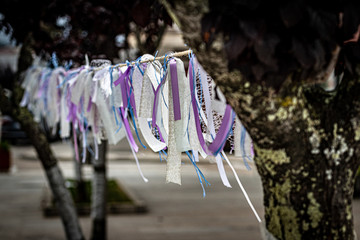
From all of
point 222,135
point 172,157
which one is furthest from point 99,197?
point 222,135

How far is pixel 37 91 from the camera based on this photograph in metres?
4.62

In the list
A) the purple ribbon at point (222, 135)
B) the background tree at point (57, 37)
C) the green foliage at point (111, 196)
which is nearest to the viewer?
the purple ribbon at point (222, 135)

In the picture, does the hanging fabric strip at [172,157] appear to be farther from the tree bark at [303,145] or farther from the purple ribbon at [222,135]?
the tree bark at [303,145]

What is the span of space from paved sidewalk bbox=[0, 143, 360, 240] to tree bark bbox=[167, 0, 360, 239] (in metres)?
2.43

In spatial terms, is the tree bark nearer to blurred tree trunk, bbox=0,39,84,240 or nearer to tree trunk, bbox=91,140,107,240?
blurred tree trunk, bbox=0,39,84,240

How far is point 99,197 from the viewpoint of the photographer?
5270 millimetres

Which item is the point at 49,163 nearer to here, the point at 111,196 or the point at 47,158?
the point at 47,158

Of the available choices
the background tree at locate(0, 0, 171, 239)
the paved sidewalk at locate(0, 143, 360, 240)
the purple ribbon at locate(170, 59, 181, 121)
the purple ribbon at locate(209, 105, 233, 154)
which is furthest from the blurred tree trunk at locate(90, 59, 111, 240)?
the purple ribbon at locate(209, 105, 233, 154)

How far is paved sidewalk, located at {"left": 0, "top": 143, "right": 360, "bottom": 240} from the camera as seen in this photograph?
5961 mm

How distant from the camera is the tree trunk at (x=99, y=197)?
523cm

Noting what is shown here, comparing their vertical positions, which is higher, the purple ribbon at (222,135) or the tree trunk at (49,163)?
the purple ribbon at (222,135)

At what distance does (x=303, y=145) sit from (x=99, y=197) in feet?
13.4

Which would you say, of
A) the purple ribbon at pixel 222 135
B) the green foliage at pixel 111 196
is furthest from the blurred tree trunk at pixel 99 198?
the purple ribbon at pixel 222 135

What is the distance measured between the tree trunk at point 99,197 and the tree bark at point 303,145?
12.6 ft
